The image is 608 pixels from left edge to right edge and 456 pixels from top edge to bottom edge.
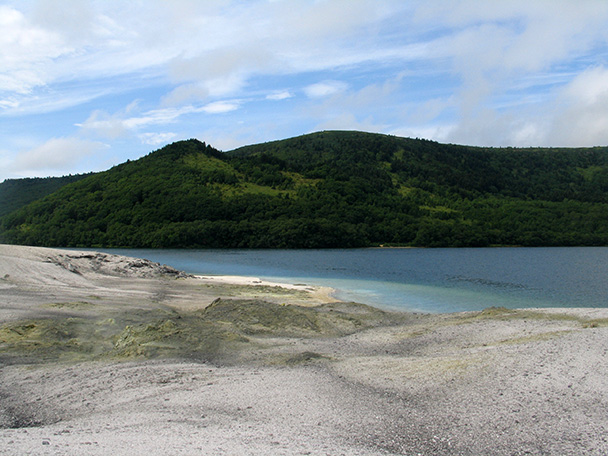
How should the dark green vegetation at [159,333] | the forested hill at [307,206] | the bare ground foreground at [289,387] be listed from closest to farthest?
the bare ground foreground at [289,387] < the dark green vegetation at [159,333] < the forested hill at [307,206]

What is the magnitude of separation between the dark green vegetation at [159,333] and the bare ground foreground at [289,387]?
7 centimetres

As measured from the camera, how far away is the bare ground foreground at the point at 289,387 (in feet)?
20.0

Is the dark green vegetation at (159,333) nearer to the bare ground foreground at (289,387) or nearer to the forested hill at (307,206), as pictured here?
the bare ground foreground at (289,387)

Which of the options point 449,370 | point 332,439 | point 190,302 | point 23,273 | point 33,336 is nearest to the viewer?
point 332,439

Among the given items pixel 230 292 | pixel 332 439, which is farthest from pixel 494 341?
pixel 230 292

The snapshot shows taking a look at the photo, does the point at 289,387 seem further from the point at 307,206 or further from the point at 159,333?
the point at 307,206

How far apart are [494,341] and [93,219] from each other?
116 metres

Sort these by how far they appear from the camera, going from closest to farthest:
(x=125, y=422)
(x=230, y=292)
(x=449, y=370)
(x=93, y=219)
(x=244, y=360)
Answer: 1. (x=125, y=422)
2. (x=449, y=370)
3. (x=244, y=360)
4. (x=230, y=292)
5. (x=93, y=219)

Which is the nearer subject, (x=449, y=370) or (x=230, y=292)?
(x=449, y=370)

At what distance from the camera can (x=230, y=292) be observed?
27828 mm

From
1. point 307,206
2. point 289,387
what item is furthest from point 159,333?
point 307,206

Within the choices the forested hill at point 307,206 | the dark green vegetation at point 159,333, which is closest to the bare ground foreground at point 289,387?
the dark green vegetation at point 159,333

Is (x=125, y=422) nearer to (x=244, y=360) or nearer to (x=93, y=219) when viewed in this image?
(x=244, y=360)

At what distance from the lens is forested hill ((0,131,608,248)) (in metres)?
111
